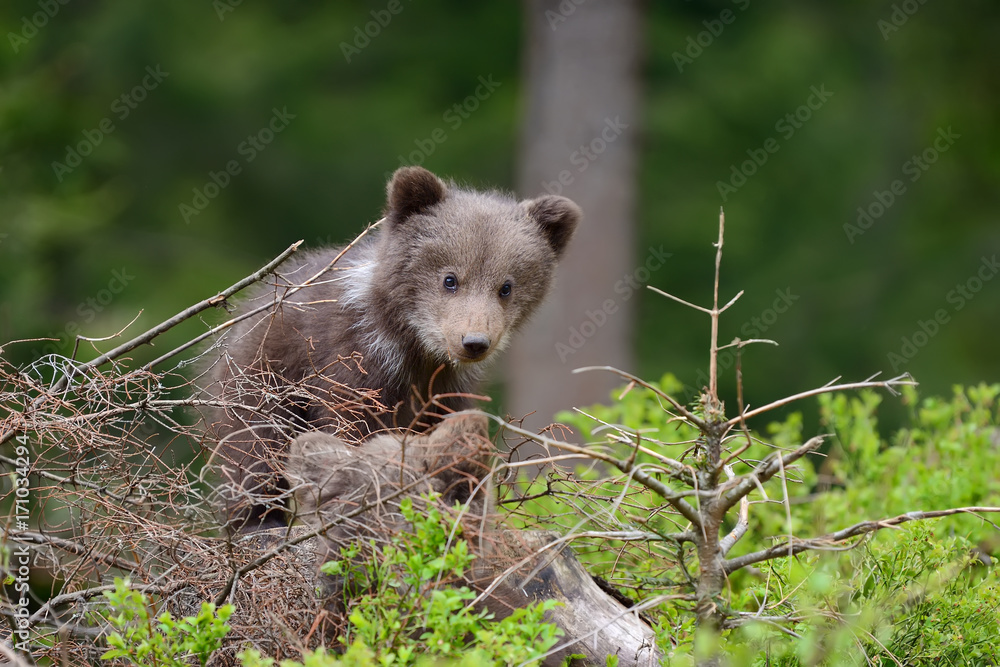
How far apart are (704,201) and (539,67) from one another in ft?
12.3

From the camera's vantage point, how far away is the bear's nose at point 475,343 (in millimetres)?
4824

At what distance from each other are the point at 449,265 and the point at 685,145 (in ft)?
31.8

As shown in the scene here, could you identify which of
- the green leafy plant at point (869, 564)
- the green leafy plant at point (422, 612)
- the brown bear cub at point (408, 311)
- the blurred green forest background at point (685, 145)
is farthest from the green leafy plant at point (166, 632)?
the blurred green forest background at point (685, 145)

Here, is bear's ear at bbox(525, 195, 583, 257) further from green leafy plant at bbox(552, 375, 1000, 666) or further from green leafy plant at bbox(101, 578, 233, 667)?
green leafy plant at bbox(101, 578, 233, 667)

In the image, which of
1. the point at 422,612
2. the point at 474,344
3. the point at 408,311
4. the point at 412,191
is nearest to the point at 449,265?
the point at 408,311

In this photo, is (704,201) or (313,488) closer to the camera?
(313,488)

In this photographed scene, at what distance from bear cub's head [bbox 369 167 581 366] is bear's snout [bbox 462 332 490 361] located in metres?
0.05

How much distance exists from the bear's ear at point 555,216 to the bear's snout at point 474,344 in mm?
1103

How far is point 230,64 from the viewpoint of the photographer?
46.2ft

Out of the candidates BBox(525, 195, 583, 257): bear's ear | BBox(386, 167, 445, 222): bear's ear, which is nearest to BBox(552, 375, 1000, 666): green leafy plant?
BBox(525, 195, 583, 257): bear's ear

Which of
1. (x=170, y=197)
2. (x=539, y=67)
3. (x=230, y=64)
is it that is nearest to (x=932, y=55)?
(x=539, y=67)

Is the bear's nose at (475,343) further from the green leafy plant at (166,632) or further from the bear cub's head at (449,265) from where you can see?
the green leafy plant at (166,632)

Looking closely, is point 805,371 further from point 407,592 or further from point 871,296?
point 407,592

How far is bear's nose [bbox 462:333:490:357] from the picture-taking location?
4824 millimetres
